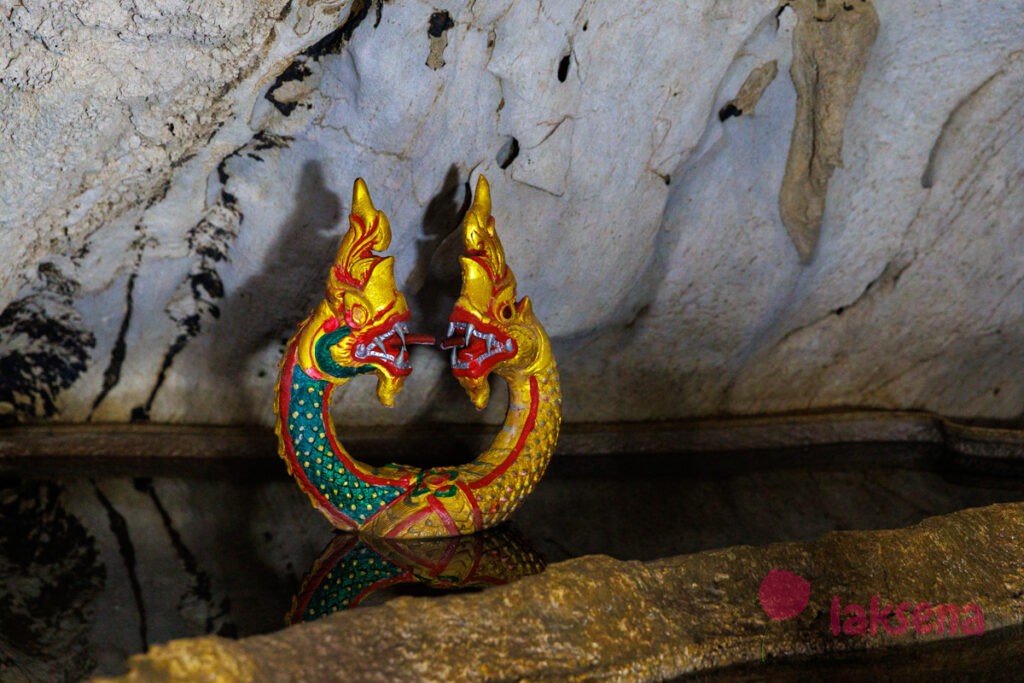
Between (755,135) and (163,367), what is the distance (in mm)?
1643

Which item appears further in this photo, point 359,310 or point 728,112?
point 728,112

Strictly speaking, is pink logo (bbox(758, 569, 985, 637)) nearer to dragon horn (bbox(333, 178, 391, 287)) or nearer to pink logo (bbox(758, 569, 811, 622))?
pink logo (bbox(758, 569, 811, 622))

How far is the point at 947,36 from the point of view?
2.68m

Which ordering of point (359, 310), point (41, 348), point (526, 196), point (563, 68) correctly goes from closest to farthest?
point (359, 310) → point (563, 68) → point (526, 196) → point (41, 348)

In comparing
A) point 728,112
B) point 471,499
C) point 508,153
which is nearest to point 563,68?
point 508,153

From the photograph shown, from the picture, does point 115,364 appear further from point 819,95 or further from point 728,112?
point 819,95

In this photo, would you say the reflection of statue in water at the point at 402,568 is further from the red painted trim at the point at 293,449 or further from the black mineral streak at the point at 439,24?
the black mineral streak at the point at 439,24

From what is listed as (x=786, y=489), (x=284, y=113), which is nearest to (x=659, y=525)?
(x=786, y=489)

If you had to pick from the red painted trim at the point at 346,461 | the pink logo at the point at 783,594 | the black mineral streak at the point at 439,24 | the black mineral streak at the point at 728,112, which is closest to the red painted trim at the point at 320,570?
the red painted trim at the point at 346,461

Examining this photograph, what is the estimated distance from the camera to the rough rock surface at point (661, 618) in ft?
4.56

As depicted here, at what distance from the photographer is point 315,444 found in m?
2.13

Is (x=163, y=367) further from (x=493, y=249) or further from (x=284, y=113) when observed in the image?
(x=493, y=249)

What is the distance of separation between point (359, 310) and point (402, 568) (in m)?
0.49

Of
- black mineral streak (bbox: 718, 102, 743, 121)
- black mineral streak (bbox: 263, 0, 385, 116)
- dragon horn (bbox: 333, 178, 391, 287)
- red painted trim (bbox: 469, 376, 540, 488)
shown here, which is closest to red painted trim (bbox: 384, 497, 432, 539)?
red painted trim (bbox: 469, 376, 540, 488)
